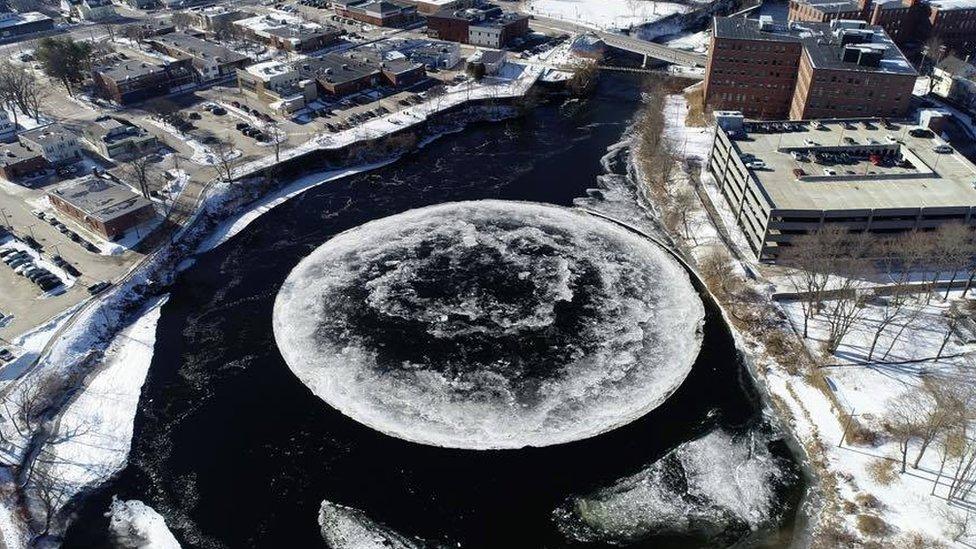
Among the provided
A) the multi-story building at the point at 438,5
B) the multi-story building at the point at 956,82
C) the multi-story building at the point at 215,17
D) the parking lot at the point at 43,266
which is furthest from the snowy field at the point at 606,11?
the parking lot at the point at 43,266

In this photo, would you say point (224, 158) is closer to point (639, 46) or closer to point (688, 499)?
point (688, 499)

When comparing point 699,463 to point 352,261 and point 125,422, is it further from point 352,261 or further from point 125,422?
point 125,422

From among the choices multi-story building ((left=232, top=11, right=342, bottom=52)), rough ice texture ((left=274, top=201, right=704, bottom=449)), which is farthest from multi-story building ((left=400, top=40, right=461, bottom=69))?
rough ice texture ((left=274, top=201, right=704, bottom=449))

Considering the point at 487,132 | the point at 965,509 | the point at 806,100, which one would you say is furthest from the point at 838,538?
the point at 487,132

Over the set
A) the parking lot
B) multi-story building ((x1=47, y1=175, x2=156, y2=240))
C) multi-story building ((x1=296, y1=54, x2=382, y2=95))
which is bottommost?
the parking lot

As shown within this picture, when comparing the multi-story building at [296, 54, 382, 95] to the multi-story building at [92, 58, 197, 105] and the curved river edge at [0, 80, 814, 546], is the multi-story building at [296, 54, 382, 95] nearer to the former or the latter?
the curved river edge at [0, 80, 814, 546]

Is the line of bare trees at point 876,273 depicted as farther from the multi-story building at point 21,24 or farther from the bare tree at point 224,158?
the multi-story building at point 21,24

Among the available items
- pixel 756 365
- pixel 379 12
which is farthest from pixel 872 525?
pixel 379 12
